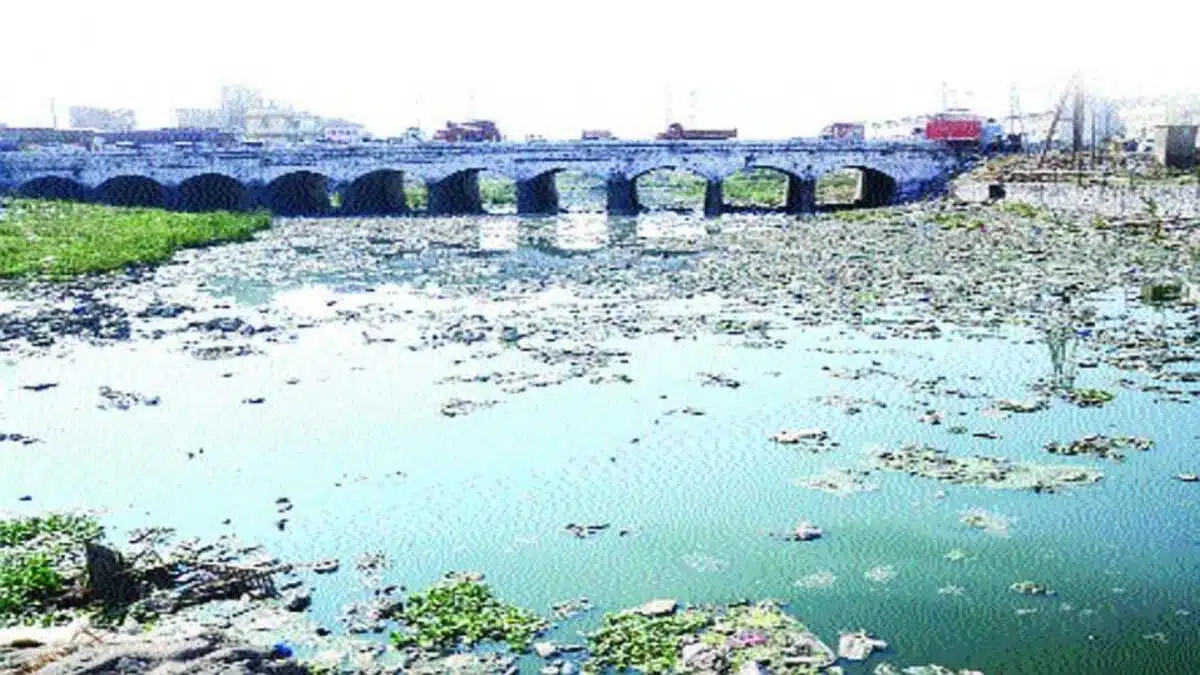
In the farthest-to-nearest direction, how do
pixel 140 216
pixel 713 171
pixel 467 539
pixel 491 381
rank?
1. pixel 713 171
2. pixel 140 216
3. pixel 491 381
4. pixel 467 539

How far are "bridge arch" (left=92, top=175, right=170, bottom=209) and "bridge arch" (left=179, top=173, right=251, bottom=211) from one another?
1.32 m

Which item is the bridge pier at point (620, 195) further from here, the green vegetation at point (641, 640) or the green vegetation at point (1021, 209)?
the green vegetation at point (641, 640)

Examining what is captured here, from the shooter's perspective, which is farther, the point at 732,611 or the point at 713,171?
the point at 713,171

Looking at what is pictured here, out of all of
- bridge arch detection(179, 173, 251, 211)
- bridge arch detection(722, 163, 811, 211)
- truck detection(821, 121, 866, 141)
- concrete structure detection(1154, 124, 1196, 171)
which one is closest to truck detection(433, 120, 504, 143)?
bridge arch detection(179, 173, 251, 211)

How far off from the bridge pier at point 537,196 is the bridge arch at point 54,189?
78.3ft

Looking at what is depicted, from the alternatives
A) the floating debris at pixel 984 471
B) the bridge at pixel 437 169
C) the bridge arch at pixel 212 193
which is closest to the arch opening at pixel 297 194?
the bridge at pixel 437 169

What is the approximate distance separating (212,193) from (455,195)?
14314mm

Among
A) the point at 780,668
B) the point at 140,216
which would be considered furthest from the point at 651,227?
the point at 780,668

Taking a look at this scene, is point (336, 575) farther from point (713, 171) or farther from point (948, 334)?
point (713, 171)

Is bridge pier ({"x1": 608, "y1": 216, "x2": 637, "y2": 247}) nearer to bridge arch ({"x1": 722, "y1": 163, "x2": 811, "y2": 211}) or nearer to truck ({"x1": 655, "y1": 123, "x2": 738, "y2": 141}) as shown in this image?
bridge arch ({"x1": 722, "y1": 163, "x2": 811, "y2": 211})

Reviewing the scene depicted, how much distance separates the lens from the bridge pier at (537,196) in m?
57.8

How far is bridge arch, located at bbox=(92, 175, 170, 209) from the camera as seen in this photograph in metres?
58.9

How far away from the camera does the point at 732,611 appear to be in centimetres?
950

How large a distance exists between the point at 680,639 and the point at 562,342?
13134 millimetres
